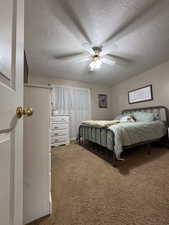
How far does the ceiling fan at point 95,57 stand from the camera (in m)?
2.11

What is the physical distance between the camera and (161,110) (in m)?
2.98

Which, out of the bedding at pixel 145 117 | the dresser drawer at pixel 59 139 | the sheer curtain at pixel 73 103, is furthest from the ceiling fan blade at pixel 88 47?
the dresser drawer at pixel 59 139

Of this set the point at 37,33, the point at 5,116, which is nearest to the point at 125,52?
the point at 37,33

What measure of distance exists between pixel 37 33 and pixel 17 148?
6.73ft

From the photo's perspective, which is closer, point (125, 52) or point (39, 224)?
point (39, 224)

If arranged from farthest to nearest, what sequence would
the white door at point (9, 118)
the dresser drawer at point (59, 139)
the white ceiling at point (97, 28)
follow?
the dresser drawer at point (59, 139) → the white ceiling at point (97, 28) → the white door at point (9, 118)

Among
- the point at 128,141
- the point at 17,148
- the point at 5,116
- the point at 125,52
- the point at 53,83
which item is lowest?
the point at 128,141

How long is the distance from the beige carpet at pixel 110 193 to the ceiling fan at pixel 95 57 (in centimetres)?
215

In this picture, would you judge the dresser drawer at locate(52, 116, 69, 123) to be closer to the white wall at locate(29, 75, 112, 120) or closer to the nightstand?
the white wall at locate(29, 75, 112, 120)

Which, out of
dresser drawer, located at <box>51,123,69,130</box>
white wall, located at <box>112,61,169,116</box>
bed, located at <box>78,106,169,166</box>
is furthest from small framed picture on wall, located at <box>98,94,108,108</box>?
dresser drawer, located at <box>51,123,69,130</box>

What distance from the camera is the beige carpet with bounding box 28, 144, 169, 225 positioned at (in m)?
0.95

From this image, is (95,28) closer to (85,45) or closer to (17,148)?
(85,45)

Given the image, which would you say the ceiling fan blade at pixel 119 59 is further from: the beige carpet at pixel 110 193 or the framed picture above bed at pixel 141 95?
the beige carpet at pixel 110 193

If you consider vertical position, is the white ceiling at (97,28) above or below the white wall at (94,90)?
above
